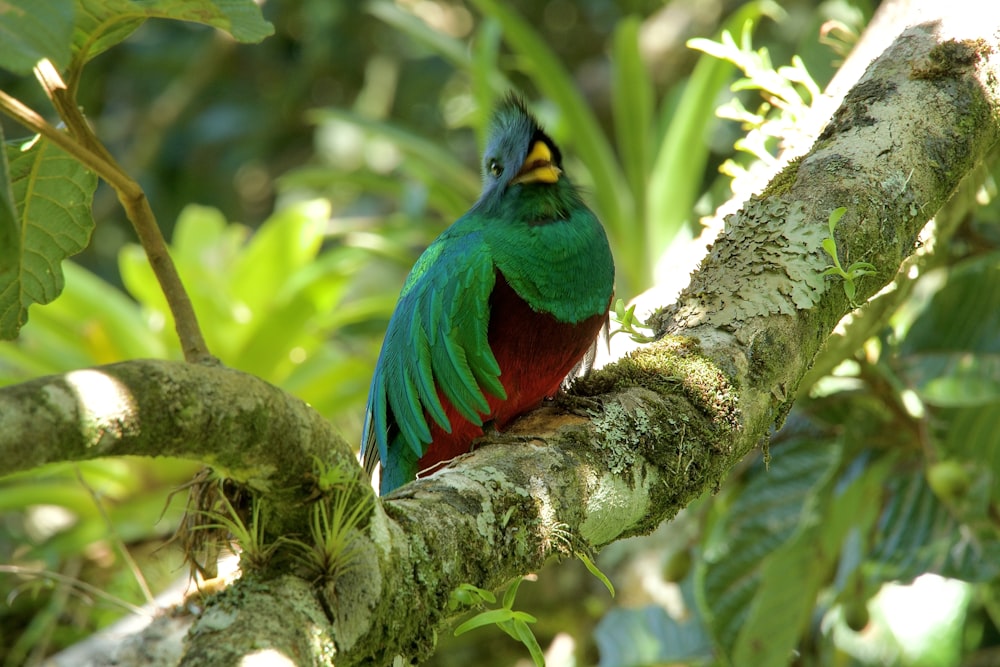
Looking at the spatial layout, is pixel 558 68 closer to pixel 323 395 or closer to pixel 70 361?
pixel 323 395

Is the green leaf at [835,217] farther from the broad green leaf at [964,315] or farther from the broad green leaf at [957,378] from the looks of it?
the broad green leaf at [964,315]

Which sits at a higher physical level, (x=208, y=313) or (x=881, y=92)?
(x=881, y=92)

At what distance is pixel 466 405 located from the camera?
203 centimetres

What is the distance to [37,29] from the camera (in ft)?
3.33

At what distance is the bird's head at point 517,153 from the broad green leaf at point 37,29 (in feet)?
4.59

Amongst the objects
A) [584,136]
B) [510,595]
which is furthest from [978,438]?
[510,595]

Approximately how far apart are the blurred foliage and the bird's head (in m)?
0.46

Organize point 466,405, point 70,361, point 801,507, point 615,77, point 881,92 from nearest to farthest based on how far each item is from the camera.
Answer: point 881,92, point 466,405, point 801,507, point 70,361, point 615,77

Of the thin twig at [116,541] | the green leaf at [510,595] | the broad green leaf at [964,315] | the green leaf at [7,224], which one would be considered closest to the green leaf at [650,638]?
the broad green leaf at [964,315]

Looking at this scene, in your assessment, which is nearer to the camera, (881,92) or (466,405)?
(881,92)

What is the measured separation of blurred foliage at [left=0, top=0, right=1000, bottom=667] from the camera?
2.64m

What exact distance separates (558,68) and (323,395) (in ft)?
4.94

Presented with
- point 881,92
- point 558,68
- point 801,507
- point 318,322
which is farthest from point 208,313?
point 881,92

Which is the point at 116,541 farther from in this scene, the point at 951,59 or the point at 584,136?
the point at 584,136
